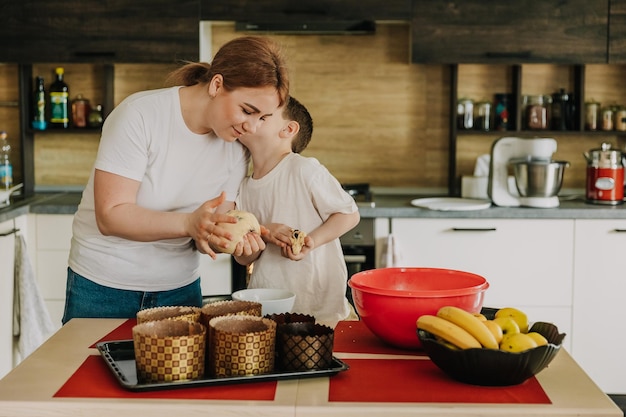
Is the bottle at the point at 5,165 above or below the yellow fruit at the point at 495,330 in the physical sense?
above

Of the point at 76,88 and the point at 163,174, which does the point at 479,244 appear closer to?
the point at 163,174

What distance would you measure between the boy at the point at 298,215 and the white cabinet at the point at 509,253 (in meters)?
1.19

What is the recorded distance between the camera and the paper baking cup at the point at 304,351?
1423 mm

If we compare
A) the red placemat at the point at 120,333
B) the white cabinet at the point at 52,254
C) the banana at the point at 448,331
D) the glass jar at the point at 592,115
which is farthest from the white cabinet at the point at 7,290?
the glass jar at the point at 592,115

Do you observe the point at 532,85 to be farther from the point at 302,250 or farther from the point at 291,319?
the point at 291,319

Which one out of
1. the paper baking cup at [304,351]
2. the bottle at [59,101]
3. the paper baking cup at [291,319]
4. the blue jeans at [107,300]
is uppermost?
the bottle at [59,101]

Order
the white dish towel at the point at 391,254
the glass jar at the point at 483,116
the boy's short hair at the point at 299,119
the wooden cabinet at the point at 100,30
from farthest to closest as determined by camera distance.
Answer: the glass jar at the point at 483,116 < the wooden cabinet at the point at 100,30 < the white dish towel at the point at 391,254 < the boy's short hair at the point at 299,119

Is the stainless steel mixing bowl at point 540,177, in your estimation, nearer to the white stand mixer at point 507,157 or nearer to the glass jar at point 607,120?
the white stand mixer at point 507,157

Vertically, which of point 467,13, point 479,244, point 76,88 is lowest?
point 479,244

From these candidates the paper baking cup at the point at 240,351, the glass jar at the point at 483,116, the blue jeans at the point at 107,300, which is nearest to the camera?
the paper baking cup at the point at 240,351

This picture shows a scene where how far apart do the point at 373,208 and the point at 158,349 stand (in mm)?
2196

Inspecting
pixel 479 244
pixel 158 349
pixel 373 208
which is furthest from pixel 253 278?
pixel 479 244

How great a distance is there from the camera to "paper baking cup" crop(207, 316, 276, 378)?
1.38 m

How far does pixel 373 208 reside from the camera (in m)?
3.47
